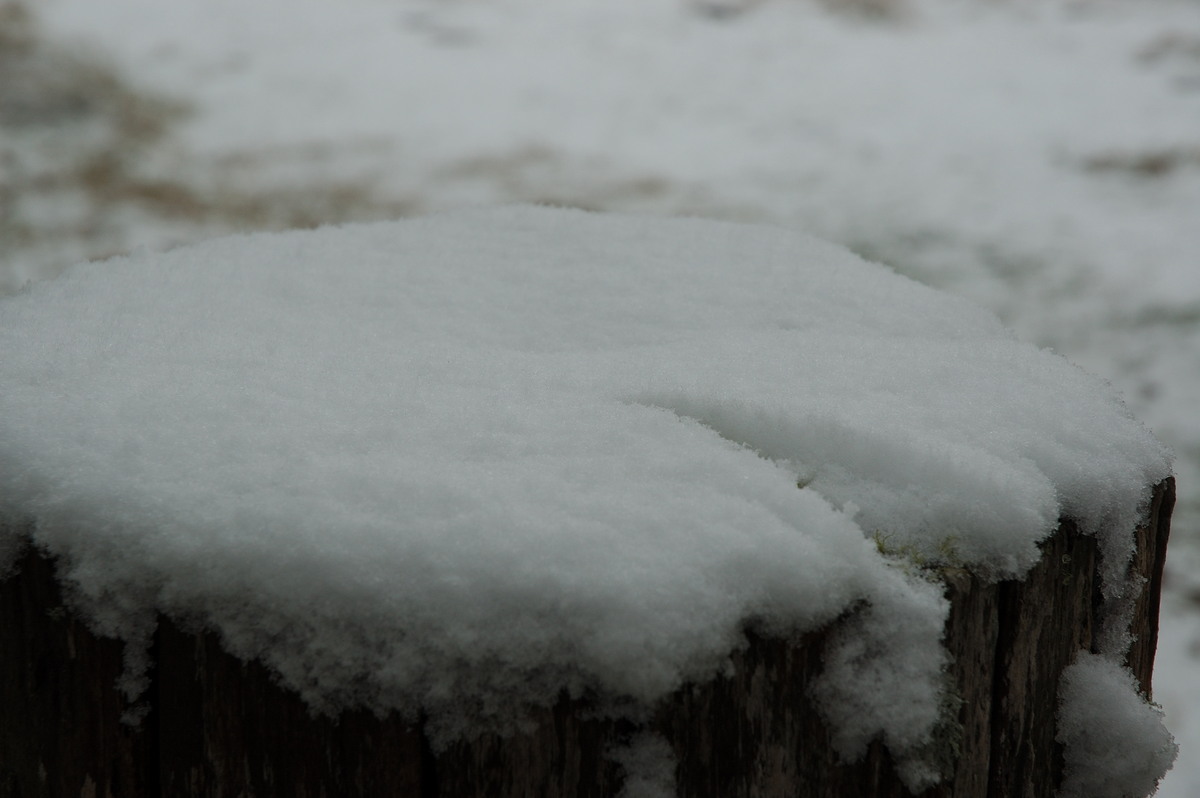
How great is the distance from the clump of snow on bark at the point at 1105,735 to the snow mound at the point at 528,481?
0.40 ft

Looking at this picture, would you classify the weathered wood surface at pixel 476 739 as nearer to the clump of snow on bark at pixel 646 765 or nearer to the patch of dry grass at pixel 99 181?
the clump of snow on bark at pixel 646 765

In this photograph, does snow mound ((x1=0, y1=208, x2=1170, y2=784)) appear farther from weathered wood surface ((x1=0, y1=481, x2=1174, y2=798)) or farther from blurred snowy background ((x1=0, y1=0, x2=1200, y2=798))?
blurred snowy background ((x1=0, y1=0, x2=1200, y2=798))

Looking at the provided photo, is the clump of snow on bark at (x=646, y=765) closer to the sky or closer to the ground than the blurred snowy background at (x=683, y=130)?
closer to the ground

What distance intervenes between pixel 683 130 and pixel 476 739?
521cm

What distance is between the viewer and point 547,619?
826 mm

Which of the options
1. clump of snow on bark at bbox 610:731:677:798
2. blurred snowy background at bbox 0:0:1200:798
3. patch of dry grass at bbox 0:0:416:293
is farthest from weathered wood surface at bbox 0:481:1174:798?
patch of dry grass at bbox 0:0:416:293

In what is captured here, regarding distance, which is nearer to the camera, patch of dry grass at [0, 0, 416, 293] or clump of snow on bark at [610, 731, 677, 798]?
clump of snow on bark at [610, 731, 677, 798]

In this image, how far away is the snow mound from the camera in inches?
33.0

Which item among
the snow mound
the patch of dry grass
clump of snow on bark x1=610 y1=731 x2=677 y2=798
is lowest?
clump of snow on bark x1=610 y1=731 x2=677 y2=798

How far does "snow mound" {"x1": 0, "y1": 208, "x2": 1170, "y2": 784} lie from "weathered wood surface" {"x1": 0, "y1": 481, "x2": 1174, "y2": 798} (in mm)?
32

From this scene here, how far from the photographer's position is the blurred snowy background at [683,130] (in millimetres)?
4531

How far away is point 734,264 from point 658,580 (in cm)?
95

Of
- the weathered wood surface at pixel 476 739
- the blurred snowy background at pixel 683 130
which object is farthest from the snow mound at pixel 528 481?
the blurred snowy background at pixel 683 130

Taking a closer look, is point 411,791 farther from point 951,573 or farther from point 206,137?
point 206,137
